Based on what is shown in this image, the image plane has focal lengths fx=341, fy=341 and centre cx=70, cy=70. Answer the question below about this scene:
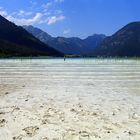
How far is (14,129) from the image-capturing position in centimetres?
1121

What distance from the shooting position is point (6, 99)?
18047 millimetres

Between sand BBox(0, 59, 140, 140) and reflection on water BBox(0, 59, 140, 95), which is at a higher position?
sand BBox(0, 59, 140, 140)

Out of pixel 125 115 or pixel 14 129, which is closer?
pixel 14 129

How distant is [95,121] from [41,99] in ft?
21.0

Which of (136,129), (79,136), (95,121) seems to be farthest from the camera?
(95,121)

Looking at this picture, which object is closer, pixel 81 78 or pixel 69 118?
pixel 69 118

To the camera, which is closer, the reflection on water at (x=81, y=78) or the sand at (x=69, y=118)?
the sand at (x=69, y=118)

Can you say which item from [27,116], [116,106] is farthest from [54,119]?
[116,106]

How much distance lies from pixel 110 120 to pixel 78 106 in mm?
3393

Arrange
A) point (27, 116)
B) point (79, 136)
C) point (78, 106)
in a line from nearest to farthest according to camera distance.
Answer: point (79, 136) < point (27, 116) < point (78, 106)

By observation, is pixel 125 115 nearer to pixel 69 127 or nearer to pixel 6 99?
pixel 69 127

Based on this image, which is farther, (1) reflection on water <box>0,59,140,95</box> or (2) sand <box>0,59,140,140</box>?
(1) reflection on water <box>0,59,140,95</box>

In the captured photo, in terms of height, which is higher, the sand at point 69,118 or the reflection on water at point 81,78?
the sand at point 69,118

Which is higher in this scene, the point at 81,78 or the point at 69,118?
the point at 69,118
